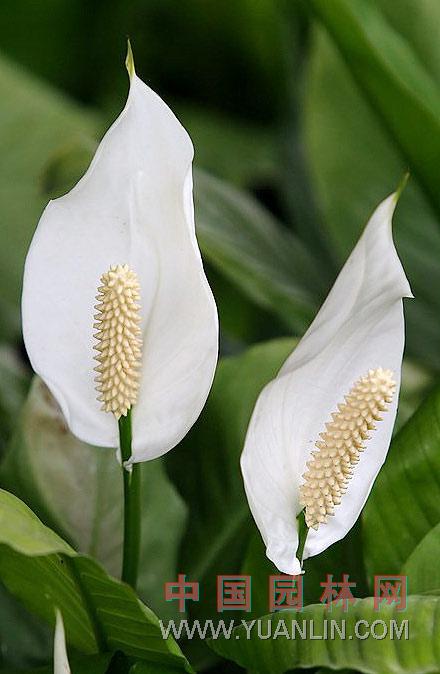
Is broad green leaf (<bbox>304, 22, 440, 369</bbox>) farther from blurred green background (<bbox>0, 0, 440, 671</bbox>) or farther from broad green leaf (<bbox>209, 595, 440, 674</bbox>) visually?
broad green leaf (<bbox>209, 595, 440, 674</bbox>)

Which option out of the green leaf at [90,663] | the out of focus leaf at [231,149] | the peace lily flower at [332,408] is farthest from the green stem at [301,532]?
the out of focus leaf at [231,149]

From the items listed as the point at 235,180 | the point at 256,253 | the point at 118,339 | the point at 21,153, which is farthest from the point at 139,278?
the point at 235,180

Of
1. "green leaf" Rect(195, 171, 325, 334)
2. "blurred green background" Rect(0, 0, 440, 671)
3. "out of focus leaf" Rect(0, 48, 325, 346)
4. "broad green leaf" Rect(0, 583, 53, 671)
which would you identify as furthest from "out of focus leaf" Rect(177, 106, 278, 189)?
"broad green leaf" Rect(0, 583, 53, 671)

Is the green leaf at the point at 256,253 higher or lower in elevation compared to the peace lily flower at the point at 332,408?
lower

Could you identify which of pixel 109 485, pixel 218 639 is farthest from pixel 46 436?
pixel 218 639

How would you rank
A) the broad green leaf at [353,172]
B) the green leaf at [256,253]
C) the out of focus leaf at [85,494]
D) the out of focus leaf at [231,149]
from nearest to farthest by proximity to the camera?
1. the out of focus leaf at [85,494]
2. the green leaf at [256,253]
3. the broad green leaf at [353,172]
4. the out of focus leaf at [231,149]

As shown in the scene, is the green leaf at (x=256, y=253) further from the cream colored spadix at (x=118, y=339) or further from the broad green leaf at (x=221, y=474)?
the cream colored spadix at (x=118, y=339)
